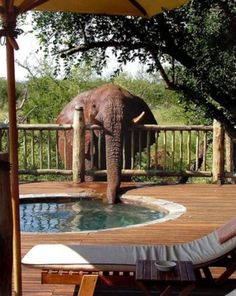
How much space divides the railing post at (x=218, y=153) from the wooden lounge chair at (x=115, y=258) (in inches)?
174

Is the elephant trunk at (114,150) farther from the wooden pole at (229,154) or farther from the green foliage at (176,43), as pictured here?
the wooden pole at (229,154)

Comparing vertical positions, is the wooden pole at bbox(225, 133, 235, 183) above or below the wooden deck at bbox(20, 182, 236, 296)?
above

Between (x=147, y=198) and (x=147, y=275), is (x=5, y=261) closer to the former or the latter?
(x=147, y=275)

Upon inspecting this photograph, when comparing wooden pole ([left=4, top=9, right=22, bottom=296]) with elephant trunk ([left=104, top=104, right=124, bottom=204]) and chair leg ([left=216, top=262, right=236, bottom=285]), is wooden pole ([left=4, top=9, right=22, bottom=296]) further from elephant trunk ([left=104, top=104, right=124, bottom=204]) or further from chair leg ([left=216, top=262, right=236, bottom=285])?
elephant trunk ([left=104, top=104, right=124, bottom=204])

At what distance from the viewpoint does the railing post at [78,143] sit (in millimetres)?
8555

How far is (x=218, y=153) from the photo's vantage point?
8.39 m

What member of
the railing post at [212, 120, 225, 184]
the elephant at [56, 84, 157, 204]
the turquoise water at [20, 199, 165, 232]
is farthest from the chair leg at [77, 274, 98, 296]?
the railing post at [212, 120, 225, 184]

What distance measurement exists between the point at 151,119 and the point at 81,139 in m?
2.50

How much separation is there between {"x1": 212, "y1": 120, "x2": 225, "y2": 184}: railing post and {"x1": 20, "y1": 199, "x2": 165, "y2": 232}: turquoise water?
67.8 inches

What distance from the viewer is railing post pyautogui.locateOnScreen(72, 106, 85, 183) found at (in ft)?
28.1

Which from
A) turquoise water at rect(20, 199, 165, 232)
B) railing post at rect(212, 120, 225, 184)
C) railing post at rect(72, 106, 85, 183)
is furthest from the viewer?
railing post at rect(72, 106, 85, 183)

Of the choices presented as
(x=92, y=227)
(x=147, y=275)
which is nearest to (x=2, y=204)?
(x=147, y=275)

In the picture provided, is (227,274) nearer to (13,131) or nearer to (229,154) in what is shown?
(13,131)

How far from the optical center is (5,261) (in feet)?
9.73
